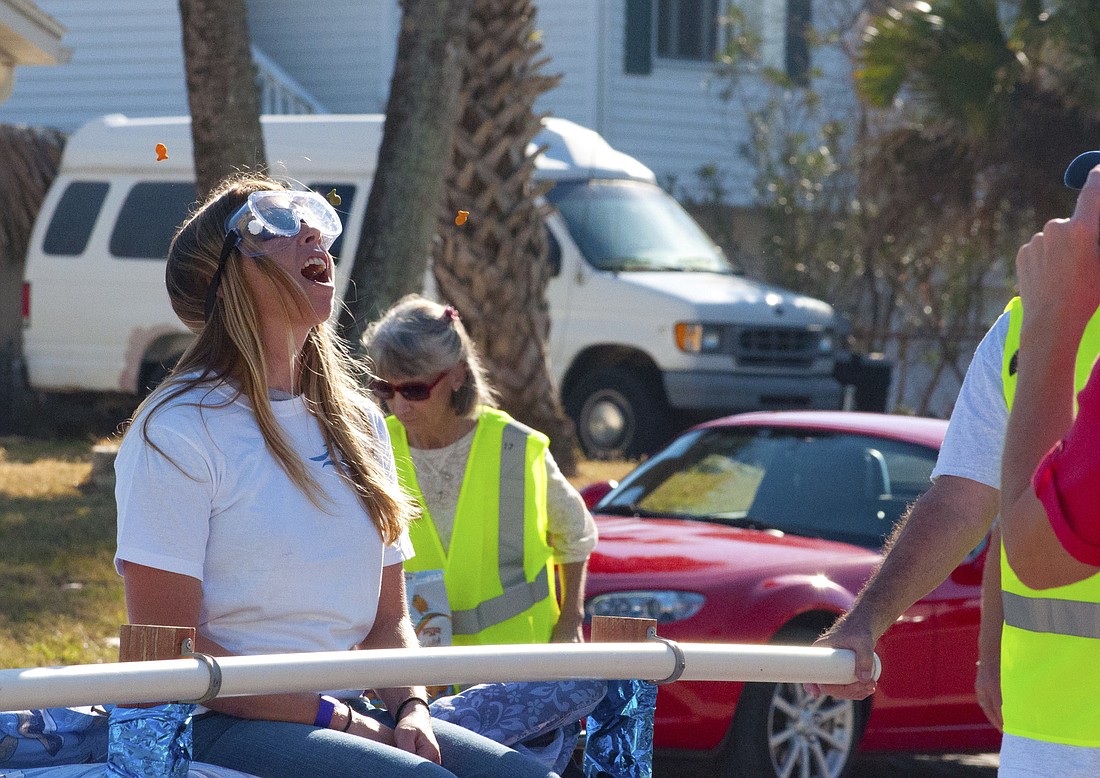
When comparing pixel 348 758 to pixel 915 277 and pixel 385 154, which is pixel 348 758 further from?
pixel 915 277

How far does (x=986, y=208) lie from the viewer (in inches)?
520

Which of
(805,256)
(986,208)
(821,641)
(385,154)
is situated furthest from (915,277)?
(821,641)

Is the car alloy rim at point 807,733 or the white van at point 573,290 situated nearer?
the car alloy rim at point 807,733

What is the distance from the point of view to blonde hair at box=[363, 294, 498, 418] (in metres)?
4.40

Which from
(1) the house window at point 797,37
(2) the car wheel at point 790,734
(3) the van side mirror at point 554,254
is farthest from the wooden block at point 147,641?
(1) the house window at point 797,37

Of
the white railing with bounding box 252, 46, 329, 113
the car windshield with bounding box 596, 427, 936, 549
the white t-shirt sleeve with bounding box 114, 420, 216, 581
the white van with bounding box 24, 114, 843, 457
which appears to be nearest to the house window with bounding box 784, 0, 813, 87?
the white railing with bounding box 252, 46, 329, 113

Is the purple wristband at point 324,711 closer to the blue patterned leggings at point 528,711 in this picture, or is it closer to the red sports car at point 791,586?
the blue patterned leggings at point 528,711

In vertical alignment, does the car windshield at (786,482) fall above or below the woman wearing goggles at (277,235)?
below

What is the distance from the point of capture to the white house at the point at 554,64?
19.0 meters

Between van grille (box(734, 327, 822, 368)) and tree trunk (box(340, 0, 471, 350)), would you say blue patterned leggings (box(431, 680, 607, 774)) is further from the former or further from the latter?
van grille (box(734, 327, 822, 368))

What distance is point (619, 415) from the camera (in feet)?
41.3

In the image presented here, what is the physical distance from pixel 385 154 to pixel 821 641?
5078mm

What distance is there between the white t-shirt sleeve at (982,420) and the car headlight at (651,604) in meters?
2.93

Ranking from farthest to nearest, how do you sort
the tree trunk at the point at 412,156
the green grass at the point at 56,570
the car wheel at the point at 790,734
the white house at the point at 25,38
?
the white house at the point at 25,38 → the tree trunk at the point at 412,156 → the green grass at the point at 56,570 → the car wheel at the point at 790,734
